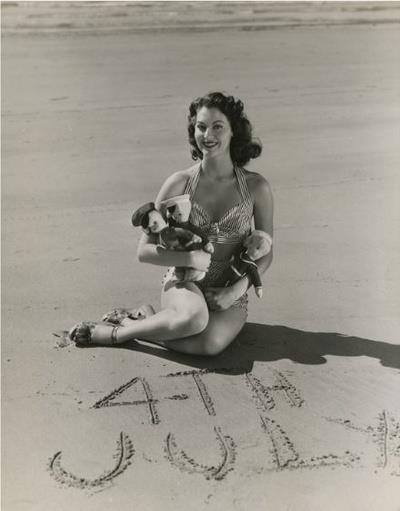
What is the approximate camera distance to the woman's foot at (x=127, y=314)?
3.82 meters

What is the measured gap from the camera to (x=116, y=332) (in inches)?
143

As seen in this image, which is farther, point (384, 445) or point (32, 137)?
point (32, 137)

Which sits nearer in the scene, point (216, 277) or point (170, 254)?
point (170, 254)

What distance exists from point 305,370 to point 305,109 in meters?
5.08

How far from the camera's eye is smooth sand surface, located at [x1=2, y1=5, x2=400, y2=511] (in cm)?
277

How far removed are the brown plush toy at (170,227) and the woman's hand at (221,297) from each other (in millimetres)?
118

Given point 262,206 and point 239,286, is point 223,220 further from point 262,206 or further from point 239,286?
point 239,286

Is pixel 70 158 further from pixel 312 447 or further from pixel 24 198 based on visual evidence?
pixel 312 447

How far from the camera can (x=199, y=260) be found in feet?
11.1

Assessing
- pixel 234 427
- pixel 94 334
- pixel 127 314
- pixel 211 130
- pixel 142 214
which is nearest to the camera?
pixel 234 427

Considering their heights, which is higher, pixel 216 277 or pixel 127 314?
pixel 216 277

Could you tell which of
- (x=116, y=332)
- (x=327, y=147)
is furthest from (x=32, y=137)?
(x=116, y=332)

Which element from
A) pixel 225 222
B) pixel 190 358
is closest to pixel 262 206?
pixel 225 222

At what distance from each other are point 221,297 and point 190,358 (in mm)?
344
